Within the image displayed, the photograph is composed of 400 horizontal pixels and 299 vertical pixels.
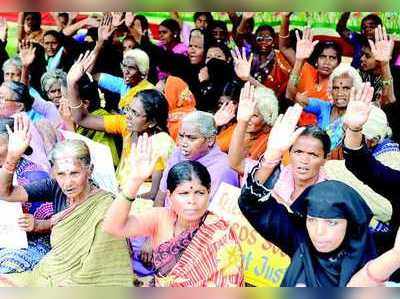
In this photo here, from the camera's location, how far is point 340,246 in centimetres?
317

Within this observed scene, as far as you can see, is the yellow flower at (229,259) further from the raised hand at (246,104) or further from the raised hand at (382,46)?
the raised hand at (382,46)

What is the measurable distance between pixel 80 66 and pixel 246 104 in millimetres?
787

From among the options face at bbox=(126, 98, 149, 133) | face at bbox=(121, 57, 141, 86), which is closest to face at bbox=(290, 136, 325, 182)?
face at bbox=(126, 98, 149, 133)

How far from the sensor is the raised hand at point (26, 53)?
3302 millimetres

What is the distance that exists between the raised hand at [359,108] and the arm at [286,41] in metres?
0.32

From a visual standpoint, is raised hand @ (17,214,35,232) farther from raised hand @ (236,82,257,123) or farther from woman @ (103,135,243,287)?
raised hand @ (236,82,257,123)

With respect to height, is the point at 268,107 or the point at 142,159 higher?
the point at 268,107

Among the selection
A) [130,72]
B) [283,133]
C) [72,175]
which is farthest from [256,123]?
[72,175]

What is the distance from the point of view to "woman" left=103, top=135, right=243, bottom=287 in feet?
10.5

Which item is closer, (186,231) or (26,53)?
(186,231)

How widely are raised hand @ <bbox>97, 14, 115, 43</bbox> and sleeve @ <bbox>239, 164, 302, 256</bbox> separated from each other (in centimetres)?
92

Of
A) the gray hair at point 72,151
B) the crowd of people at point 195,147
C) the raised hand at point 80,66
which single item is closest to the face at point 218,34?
the crowd of people at point 195,147

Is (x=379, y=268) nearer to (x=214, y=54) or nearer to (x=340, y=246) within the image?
(x=340, y=246)
